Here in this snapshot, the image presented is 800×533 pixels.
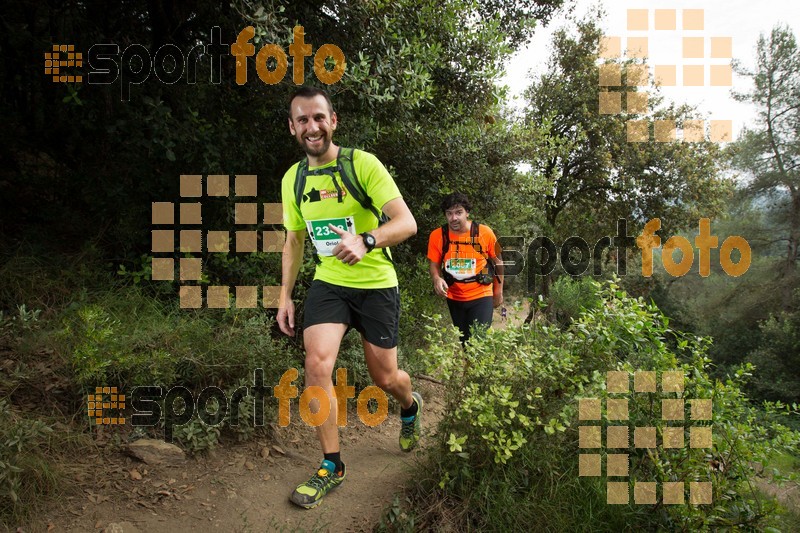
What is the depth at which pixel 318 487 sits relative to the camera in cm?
341

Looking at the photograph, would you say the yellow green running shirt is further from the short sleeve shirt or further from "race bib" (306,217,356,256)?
the short sleeve shirt

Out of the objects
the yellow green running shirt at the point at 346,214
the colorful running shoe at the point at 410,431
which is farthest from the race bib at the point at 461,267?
the yellow green running shirt at the point at 346,214

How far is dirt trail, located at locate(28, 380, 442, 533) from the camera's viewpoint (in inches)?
125

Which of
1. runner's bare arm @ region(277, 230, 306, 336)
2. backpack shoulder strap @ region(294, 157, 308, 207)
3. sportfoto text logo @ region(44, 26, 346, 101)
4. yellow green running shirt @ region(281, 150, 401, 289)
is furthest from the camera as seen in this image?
sportfoto text logo @ region(44, 26, 346, 101)

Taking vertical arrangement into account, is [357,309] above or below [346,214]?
below

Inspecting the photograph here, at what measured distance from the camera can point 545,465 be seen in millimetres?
3145

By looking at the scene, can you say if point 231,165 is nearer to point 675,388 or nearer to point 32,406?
point 32,406

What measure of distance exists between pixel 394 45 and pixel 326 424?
426 centimetres

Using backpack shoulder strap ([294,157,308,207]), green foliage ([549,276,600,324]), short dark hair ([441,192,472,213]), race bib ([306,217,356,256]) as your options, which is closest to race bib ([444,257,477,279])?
short dark hair ([441,192,472,213])

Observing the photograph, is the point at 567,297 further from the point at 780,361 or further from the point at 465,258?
the point at 780,361

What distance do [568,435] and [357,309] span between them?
5.36 feet

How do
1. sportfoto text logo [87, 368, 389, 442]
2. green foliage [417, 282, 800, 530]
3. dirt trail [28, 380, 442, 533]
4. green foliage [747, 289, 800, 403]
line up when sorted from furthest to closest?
green foliage [747, 289, 800, 403], sportfoto text logo [87, 368, 389, 442], dirt trail [28, 380, 442, 533], green foliage [417, 282, 800, 530]

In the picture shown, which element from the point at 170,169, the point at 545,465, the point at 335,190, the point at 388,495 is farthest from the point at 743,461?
the point at 170,169

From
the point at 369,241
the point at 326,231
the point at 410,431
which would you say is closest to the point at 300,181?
the point at 326,231
